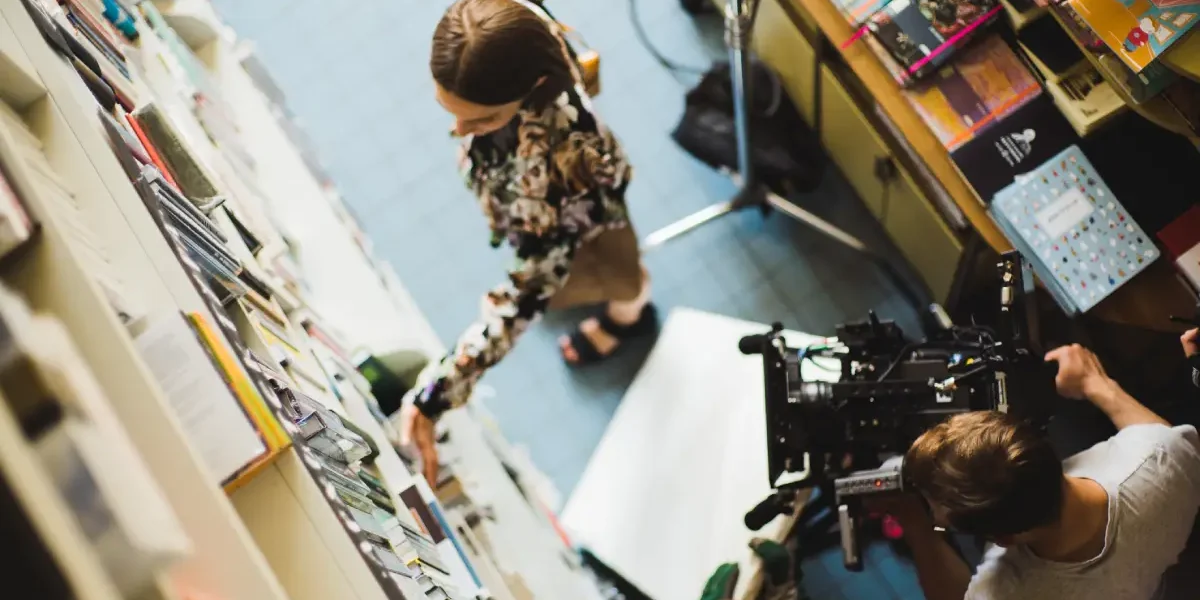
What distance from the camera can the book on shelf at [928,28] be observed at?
6.58 ft

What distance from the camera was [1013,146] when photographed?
198 centimetres

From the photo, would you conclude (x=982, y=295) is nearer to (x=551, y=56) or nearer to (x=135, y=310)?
(x=551, y=56)

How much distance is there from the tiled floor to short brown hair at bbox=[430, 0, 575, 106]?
1172 millimetres

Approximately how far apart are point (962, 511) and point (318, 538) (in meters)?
1.04

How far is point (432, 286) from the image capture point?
2.85 m

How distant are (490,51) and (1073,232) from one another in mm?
1309

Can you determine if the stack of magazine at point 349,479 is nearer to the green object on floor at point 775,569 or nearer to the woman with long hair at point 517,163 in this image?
the woman with long hair at point 517,163

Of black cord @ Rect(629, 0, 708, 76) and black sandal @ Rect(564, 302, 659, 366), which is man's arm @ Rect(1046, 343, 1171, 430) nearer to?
black sandal @ Rect(564, 302, 659, 366)

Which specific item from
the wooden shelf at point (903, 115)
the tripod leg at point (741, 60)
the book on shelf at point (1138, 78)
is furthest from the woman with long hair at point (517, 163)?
the book on shelf at point (1138, 78)

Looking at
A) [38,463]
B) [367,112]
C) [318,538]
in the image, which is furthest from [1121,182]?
[367,112]

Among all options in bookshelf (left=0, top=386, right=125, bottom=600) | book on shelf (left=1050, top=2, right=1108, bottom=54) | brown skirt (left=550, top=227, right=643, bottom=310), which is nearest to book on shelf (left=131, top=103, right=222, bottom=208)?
brown skirt (left=550, top=227, right=643, bottom=310)

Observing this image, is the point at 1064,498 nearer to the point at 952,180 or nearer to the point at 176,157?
the point at 952,180

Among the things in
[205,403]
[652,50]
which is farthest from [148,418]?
[652,50]

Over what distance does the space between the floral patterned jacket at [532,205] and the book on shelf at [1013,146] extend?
2.58 ft
